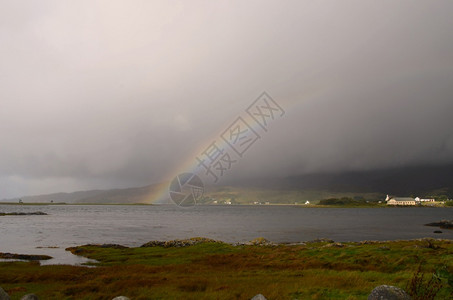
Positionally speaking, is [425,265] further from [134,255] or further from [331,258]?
[134,255]

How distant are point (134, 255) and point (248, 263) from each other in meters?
21.3

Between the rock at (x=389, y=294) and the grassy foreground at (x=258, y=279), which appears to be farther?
the grassy foreground at (x=258, y=279)

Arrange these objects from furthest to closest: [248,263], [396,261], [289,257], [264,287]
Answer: [289,257]
[248,263]
[396,261]
[264,287]

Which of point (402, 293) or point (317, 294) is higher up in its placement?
point (402, 293)

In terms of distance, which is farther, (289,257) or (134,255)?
(134,255)

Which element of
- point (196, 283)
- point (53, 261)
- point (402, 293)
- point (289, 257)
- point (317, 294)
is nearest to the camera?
point (402, 293)

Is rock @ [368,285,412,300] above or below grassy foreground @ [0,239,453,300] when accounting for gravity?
above

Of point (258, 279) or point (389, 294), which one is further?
point (258, 279)

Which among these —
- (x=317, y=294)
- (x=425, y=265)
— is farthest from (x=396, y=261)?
(x=317, y=294)

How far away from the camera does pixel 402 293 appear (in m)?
14.1

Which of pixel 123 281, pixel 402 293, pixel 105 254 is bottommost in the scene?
pixel 105 254

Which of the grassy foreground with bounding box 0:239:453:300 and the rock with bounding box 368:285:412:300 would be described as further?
the grassy foreground with bounding box 0:239:453:300

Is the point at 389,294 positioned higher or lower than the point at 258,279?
higher

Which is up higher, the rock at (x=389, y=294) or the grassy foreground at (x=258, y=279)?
the rock at (x=389, y=294)
